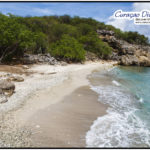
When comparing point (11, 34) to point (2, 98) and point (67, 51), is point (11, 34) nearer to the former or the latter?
point (67, 51)

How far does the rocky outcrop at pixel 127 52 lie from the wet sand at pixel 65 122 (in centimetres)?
3777

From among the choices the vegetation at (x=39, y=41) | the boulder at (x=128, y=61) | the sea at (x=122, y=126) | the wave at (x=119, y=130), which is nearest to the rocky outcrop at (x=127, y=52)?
the boulder at (x=128, y=61)

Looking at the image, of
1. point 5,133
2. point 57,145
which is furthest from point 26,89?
point 57,145

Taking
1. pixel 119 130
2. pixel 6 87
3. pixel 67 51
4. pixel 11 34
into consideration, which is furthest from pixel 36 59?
pixel 119 130

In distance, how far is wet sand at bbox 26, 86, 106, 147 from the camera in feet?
21.6

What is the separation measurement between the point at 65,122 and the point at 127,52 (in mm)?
56017

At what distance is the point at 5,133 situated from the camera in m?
6.80

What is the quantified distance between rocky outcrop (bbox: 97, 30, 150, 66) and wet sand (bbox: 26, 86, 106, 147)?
37.8 metres

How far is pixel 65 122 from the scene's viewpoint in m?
8.27

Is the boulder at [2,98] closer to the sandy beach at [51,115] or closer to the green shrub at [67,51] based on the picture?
the sandy beach at [51,115]

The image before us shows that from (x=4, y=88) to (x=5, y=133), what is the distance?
5.96m

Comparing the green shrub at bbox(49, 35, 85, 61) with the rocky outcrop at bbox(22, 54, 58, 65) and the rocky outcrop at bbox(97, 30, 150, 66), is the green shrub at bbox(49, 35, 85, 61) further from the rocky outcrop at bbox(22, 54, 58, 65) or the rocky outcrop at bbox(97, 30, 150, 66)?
the rocky outcrop at bbox(97, 30, 150, 66)

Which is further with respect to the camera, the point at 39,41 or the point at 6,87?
the point at 39,41

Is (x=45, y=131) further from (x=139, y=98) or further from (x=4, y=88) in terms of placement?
(x=139, y=98)
